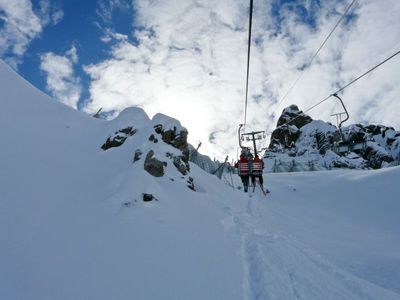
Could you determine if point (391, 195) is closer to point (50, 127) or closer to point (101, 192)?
point (101, 192)

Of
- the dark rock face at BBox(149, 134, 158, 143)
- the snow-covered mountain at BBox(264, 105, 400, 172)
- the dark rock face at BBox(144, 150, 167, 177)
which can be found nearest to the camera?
the dark rock face at BBox(144, 150, 167, 177)

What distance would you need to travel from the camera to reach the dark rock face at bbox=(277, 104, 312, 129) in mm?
69188

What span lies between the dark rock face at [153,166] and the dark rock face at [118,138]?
300 centimetres

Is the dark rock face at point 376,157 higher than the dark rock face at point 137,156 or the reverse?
higher

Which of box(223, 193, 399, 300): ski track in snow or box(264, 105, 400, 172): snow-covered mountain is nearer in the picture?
box(223, 193, 399, 300): ski track in snow

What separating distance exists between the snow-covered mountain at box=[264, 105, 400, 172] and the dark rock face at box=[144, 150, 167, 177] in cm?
3834

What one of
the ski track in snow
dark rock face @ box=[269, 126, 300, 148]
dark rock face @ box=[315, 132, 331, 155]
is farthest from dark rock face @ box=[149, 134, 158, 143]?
dark rock face @ box=[269, 126, 300, 148]

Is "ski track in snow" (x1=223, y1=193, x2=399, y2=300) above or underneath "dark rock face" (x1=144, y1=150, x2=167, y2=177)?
underneath

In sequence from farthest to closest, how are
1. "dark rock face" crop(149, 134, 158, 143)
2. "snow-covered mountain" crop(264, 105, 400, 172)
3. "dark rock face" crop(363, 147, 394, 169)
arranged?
"dark rock face" crop(363, 147, 394, 169) → "snow-covered mountain" crop(264, 105, 400, 172) → "dark rock face" crop(149, 134, 158, 143)

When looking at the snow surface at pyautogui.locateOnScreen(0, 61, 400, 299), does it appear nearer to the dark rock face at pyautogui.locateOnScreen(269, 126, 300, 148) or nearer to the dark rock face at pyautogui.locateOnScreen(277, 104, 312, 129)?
the dark rock face at pyautogui.locateOnScreen(269, 126, 300, 148)

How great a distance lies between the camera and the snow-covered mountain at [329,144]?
Answer: 40.6 meters

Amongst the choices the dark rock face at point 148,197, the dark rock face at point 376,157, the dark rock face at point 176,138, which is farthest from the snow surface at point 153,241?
the dark rock face at point 376,157

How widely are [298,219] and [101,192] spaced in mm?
6049

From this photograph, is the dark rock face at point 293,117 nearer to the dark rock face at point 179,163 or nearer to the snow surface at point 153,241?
the snow surface at point 153,241
